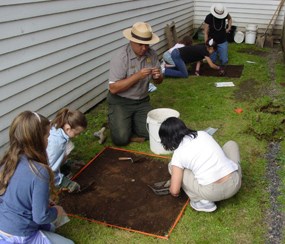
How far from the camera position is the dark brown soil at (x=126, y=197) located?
312 cm

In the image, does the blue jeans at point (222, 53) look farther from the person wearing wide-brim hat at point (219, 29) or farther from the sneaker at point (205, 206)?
the sneaker at point (205, 206)

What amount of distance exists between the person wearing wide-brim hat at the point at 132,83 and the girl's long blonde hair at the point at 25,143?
6.87 ft

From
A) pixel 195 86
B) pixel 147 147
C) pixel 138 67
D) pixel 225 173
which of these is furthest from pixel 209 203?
pixel 195 86

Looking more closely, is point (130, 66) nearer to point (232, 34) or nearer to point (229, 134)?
point (229, 134)

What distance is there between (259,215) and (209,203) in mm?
475

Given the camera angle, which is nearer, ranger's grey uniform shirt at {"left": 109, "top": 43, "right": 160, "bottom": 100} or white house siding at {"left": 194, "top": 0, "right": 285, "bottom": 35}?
ranger's grey uniform shirt at {"left": 109, "top": 43, "right": 160, "bottom": 100}

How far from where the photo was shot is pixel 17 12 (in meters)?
3.81

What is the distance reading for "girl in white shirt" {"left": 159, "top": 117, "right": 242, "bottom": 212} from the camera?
114 inches

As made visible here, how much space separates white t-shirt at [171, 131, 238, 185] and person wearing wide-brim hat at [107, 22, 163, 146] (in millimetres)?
1477

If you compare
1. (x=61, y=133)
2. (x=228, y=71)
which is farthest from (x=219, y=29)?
(x=61, y=133)

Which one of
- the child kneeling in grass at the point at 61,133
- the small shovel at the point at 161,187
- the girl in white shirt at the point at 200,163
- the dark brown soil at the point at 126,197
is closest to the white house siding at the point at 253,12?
the dark brown soil at the point at 126,197

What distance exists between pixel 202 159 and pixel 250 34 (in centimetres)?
817

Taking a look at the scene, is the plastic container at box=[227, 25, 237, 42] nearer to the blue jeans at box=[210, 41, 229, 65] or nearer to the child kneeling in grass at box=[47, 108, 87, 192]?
the blue jeans at box=[210, 41, 229, 65]

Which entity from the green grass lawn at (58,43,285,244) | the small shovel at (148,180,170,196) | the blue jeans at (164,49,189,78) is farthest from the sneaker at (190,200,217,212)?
the blue jeans at (164,49,189,78)
